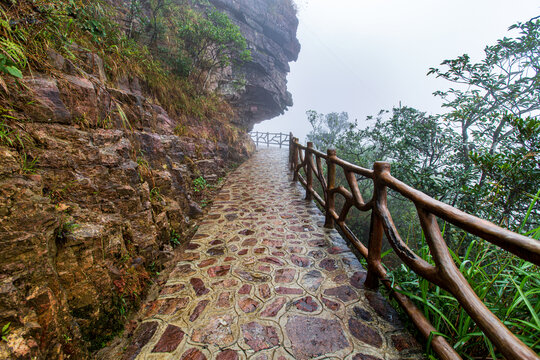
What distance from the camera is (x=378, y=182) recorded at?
172 centimetres

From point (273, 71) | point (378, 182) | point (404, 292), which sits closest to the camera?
point (404, 292)

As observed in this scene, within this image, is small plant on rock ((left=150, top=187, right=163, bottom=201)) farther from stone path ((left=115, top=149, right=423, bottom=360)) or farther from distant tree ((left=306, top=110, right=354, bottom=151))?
distant tree ((left=306, top=110, right=354, bottom=151))

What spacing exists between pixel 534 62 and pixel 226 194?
7.37 m

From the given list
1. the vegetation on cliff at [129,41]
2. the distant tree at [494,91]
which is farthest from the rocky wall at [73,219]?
the distant tree at [494,91]

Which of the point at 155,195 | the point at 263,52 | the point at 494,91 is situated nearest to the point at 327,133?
the point at 263,52

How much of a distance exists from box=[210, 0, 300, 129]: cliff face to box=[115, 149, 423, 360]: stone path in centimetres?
1031

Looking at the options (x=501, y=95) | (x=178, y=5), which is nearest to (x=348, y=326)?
(x=501, y=95)

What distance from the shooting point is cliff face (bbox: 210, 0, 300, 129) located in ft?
46.0

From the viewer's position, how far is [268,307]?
1754 millimetres

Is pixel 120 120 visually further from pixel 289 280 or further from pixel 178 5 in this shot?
pixel 178 5

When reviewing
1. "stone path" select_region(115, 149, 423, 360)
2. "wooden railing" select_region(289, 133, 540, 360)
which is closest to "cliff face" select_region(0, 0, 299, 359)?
"stone path" select_region(115, 149, 423, 360)

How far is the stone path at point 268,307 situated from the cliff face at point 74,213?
37cm

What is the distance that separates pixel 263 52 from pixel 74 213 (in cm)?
1778

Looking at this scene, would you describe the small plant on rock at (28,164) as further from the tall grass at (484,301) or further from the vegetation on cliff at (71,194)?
the tall grass at (484,301)
